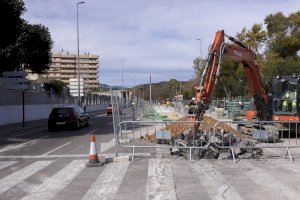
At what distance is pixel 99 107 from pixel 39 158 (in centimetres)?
7131

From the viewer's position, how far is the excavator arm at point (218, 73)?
53.0 feet

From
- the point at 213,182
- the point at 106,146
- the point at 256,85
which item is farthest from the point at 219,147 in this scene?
the point at 256,85

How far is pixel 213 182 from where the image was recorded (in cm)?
1024

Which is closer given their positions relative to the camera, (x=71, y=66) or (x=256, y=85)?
(x=256, y=85)

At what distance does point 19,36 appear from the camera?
105 feet

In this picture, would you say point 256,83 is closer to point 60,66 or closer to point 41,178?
point 41,178

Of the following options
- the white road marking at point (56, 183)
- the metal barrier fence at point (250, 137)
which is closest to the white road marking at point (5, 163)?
the white road marking at point (56, 183)

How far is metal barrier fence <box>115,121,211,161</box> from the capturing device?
46.2 ft

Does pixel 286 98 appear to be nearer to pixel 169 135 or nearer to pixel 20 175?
pixel 169 135

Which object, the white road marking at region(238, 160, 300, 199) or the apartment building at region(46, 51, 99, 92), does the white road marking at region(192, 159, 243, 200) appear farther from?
the apartment building at region(46, 51, 99, 92)

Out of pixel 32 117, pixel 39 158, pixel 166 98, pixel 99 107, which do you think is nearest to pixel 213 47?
pixel 39 158

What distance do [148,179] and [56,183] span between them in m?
1.89

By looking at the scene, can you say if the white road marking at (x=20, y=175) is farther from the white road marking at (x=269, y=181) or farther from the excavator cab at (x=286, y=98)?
the excavator cab at (x=286, y=98)

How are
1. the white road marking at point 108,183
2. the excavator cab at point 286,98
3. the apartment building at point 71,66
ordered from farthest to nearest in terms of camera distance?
the apartment building at point 71,66 < the excavator cab at point 286,98 < the white road marking at point 108,183
